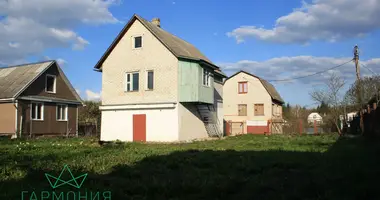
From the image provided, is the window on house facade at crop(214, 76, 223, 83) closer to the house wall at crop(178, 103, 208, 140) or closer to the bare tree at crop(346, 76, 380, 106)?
the house wall at crop(178, 103, 208, 140)

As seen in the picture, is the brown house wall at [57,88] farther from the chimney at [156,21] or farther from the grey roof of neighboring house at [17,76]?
the chimney at [156,21]

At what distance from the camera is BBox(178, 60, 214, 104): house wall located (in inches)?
936

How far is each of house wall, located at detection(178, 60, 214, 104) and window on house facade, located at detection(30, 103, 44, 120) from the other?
1307cm

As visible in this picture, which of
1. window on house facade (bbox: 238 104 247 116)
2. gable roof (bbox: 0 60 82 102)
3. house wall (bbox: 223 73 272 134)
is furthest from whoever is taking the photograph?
window on house facade (bbox: 238 104 247 116)

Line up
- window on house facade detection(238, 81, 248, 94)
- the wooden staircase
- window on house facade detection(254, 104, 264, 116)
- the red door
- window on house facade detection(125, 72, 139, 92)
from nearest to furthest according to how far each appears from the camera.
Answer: the red door → window on house facade detection(125, 72, 139, 92) → the wooden staircase → window on house facade detection(254, 104, 264, 116) → window on house facade detection(238, 81, 248, 94)

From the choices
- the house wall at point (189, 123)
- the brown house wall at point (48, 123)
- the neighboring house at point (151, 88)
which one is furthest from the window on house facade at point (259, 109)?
the brown house wall at point (48, 123)

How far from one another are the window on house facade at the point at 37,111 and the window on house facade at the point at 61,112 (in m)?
1.98

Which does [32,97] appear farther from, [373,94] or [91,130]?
[373,94]

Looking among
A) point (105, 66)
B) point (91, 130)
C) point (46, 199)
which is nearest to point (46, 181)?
point (46, 199)

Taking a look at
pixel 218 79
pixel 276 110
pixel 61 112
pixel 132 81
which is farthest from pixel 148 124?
pixel 276 110

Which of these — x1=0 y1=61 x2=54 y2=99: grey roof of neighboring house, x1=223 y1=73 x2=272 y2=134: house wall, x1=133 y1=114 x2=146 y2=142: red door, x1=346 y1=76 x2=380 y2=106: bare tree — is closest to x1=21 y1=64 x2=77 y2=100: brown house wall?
x1=0 y1=61 x2=54 y2=99: grey roof of neighboring house

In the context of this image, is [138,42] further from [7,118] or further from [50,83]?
[7,118]

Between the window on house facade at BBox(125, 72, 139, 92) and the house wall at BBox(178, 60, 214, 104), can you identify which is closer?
the house wall at BBox(178, 60, 214, 104)

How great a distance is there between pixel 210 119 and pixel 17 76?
17.2 meters
